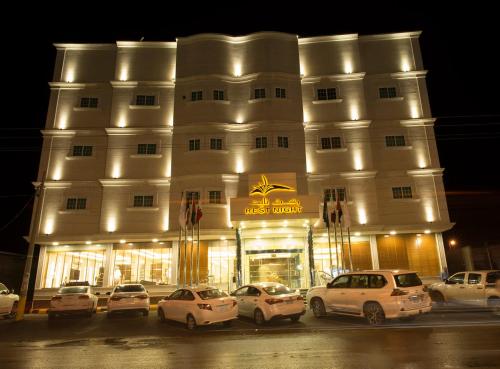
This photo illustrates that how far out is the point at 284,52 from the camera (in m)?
27.7

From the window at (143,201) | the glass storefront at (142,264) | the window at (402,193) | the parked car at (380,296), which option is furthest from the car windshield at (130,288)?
the window at (402,193)

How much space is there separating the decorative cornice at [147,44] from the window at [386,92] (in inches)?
647

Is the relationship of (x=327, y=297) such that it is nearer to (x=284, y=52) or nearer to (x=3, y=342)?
(x=3, y=342)

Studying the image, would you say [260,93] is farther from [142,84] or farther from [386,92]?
[386,92]

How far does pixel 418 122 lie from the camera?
84.7 ft

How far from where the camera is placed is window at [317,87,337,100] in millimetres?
27031

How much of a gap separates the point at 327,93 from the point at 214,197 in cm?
1168

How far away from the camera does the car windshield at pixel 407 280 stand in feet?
40.8

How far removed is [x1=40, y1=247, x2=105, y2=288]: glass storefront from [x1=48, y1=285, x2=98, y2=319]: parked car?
6.30m

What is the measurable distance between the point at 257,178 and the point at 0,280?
827 inches

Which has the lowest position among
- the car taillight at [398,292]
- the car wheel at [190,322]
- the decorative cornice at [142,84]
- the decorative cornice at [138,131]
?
the car wheel at [190,322]

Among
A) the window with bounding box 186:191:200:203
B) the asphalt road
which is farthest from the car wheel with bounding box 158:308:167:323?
the window with bounding box 186:191:200:203

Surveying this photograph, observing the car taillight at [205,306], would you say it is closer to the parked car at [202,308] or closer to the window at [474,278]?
the parked car at [202,308]

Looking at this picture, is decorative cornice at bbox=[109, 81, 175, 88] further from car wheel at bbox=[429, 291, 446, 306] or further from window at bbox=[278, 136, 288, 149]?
car wheel at bbox=[429, 291, 446, 306]
